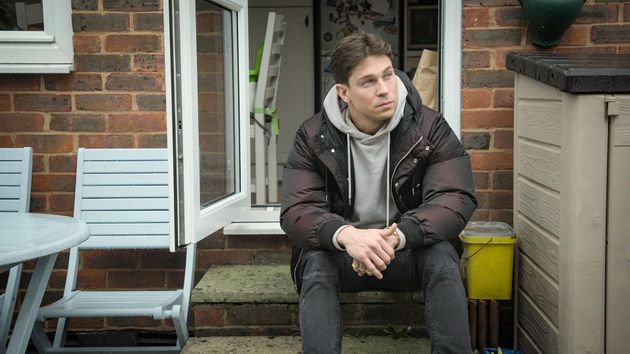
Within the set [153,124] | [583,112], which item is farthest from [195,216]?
[583,112]

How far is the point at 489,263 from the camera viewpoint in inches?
127

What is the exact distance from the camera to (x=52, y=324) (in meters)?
4.01

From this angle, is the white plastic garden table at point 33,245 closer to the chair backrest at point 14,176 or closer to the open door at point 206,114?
the open door at point 206,114

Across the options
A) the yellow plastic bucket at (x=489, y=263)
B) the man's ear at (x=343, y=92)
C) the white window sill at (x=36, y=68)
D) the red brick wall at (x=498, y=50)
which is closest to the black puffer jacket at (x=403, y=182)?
the man's ear at (x=343, y=92)

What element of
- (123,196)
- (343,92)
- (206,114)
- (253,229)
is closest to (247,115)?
(206,114)

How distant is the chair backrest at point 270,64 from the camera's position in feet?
14.8

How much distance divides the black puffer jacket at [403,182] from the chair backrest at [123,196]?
3.04ft

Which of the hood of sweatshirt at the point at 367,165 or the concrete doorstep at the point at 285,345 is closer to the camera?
the hood of sweatshirt at the point at 367,165

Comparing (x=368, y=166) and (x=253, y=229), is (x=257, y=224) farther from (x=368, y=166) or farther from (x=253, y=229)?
(x=368, y=166)

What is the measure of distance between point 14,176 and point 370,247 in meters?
1.91

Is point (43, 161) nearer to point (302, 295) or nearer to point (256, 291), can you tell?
point (256, 291)

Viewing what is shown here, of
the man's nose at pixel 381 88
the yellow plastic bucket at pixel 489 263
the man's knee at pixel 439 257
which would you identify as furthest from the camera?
the yellow plastic bucket at pixel 489 263

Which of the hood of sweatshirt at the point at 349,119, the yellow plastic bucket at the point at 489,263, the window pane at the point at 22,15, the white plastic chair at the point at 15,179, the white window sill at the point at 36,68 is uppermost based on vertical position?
the window pane at the point at 22,15

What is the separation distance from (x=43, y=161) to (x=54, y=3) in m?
0.75
